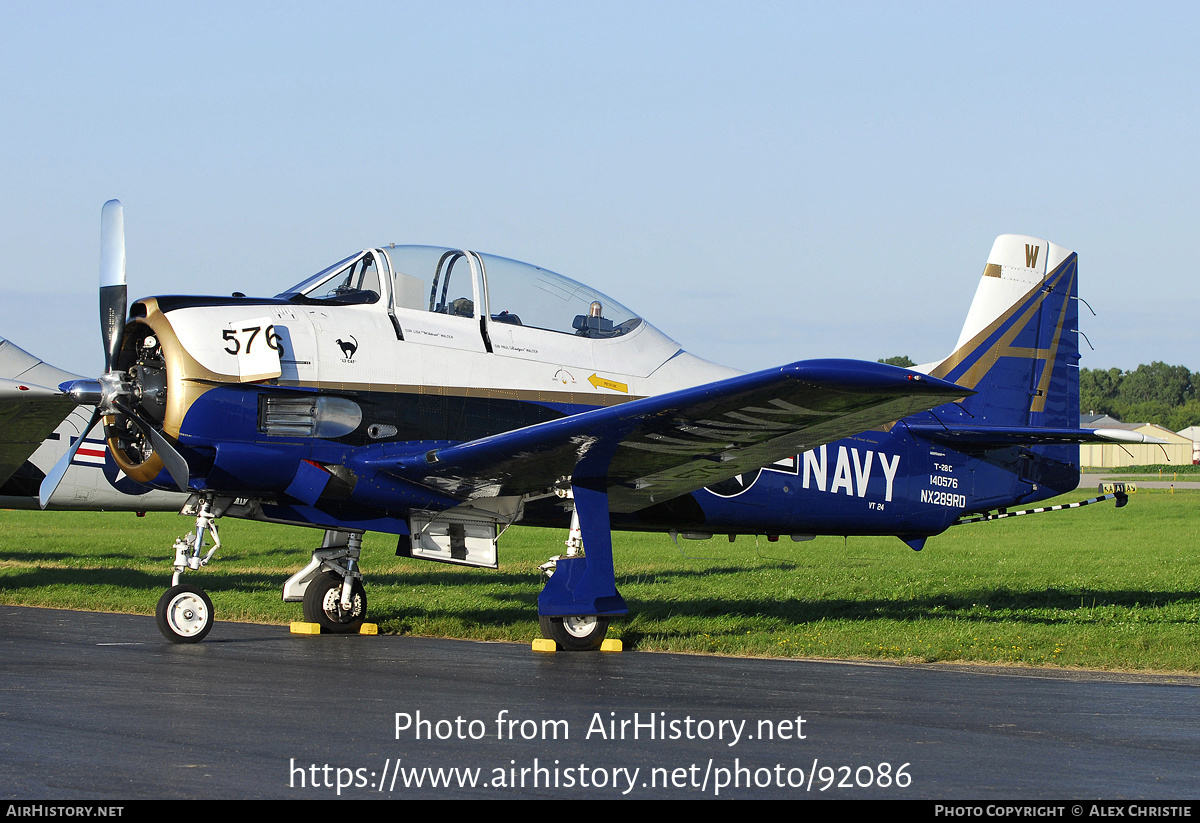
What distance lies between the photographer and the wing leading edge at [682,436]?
7836 millimetres

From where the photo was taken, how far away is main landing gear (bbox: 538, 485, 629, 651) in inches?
388

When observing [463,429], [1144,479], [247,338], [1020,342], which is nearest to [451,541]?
[463,429]

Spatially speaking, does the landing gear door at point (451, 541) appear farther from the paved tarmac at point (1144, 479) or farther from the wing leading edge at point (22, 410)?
the paved tarmac at point (1144, 479)

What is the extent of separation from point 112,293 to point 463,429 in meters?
3.28

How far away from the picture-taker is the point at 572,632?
1079cm

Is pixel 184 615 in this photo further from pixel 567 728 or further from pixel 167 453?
pixel 567 728

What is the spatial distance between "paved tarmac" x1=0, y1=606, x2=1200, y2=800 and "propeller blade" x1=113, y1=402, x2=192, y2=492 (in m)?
1.47

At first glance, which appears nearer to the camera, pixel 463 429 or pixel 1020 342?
pixel 463 429

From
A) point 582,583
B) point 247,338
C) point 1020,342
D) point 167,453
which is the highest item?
point 1020,342

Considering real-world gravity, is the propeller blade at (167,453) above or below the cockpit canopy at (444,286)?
below

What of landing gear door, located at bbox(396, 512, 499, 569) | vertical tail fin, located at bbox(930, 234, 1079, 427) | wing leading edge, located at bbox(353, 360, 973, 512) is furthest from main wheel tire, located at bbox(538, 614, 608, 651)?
vertical tail fin, located at bbox(930, 234, 1079, 427)

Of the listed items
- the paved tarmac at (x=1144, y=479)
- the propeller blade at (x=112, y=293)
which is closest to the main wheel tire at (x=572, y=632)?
the propeller blade at (x=112, y=293)

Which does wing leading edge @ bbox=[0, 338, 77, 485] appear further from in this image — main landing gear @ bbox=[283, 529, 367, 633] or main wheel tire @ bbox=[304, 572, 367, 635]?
main wheel tire @ bbox=[304, 572, 367, 635]

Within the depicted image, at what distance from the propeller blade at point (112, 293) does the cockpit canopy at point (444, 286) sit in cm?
143
